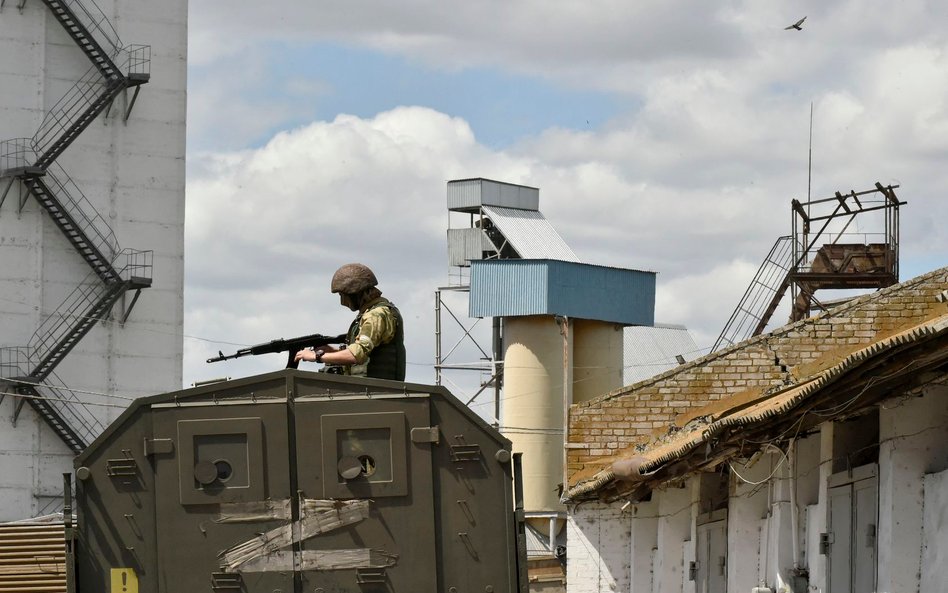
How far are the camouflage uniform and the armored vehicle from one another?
106cm

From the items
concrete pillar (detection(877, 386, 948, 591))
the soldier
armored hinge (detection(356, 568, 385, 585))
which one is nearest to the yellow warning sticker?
armored hinge (detection(356, 568, 385, 585))

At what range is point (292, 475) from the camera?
12086mm

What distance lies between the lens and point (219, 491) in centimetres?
1210

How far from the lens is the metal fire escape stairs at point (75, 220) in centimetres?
4684

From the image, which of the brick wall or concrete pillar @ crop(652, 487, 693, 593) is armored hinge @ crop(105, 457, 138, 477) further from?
concrete pillar @ crop(652, 487, 693, 593)

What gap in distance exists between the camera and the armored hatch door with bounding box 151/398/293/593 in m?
12.1

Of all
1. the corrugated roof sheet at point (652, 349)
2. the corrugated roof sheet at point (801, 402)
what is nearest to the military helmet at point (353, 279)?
the corrugated roof sheet at point (801, 402)

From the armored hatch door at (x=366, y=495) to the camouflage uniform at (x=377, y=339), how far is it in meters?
1.03

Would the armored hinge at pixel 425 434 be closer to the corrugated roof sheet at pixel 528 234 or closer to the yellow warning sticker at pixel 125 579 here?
the yellow warning sticker at pixel 125 579

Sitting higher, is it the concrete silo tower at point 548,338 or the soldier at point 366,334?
the concrete silo tower at point 548,338

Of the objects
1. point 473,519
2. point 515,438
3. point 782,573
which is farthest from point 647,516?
point 515,438

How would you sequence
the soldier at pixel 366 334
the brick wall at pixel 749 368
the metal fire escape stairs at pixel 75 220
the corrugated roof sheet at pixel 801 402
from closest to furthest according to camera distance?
the soldier at pixel 366 334 → the corrugated roof sheet at pixel 801 402 → the brick wall at pixel 749 368 → the metal fire escape stairs at pixel 75 220

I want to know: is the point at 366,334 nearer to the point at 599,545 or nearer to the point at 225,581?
the point at 225,581

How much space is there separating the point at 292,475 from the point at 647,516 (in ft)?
48.3
